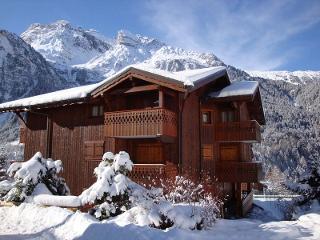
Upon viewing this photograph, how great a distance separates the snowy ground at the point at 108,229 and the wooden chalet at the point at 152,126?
18.7 ft

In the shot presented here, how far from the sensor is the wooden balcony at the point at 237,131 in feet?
76.9

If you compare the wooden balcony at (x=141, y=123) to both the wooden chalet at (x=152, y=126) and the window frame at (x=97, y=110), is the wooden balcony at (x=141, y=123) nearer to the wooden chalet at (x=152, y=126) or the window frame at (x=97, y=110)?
the wooden chalet at (x=152, y=126)

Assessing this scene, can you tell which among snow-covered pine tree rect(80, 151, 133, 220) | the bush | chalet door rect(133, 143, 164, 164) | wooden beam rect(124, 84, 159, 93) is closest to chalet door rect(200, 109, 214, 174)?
chalet door rect(133, 143, 164, 164)

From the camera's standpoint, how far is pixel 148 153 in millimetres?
22109

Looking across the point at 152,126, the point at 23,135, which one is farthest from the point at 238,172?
the point at 23,135

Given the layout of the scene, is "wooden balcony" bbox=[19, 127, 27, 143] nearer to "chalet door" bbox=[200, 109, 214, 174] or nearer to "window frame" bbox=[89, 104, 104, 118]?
"window frame" bbox=[89, 104, 104, 118]

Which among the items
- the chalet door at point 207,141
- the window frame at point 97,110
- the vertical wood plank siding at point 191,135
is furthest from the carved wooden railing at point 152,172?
the window frame at point 97,110

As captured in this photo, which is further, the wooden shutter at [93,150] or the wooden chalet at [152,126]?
the wooden shutter at [93,150]

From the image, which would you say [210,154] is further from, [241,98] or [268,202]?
[268,202]

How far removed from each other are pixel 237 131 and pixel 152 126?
676 cm

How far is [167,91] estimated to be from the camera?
67.2ft

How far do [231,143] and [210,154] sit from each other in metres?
2.65

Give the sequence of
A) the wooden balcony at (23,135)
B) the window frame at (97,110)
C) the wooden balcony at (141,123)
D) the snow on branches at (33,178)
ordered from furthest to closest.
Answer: the wooden balcony at (23,135)
the window frame at (97,110)
the wooden balcony at (141,123)
the snow on branches at (33,178)

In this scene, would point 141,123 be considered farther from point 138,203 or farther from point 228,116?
point 228,116
